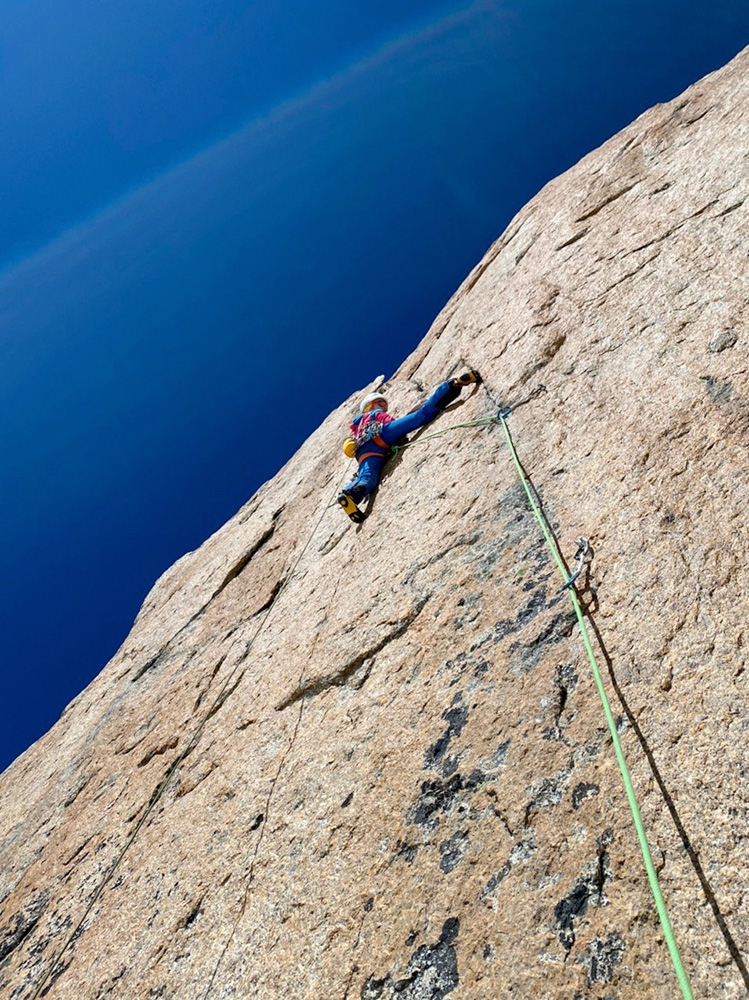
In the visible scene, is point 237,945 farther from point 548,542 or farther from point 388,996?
point 548,542

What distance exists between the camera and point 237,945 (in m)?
3.35

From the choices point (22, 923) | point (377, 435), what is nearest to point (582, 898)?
point (22, 923)

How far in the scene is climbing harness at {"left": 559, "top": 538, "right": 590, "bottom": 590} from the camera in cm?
334

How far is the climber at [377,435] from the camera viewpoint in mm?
6242

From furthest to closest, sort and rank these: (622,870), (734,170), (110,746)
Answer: (110,746), (734,170), (622,870)

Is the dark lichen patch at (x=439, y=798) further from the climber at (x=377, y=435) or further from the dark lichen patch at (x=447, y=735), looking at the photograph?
the climber at (x=377, y=435)

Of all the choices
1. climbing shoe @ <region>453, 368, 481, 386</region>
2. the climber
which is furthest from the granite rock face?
the climber

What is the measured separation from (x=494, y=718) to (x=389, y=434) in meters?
3.99

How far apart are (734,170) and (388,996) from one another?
18.5ft

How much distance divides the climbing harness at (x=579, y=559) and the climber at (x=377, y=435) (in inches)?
111

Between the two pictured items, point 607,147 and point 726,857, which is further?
point 607,147

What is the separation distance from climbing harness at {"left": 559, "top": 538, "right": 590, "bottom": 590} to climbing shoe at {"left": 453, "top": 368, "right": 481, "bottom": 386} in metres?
2.92

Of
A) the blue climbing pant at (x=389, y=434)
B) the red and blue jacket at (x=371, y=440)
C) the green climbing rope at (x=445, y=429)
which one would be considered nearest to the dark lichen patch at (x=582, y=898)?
the green climbing rope at (x=445, y=429)

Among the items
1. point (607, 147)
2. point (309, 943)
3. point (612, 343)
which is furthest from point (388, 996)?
point (607, 147)
